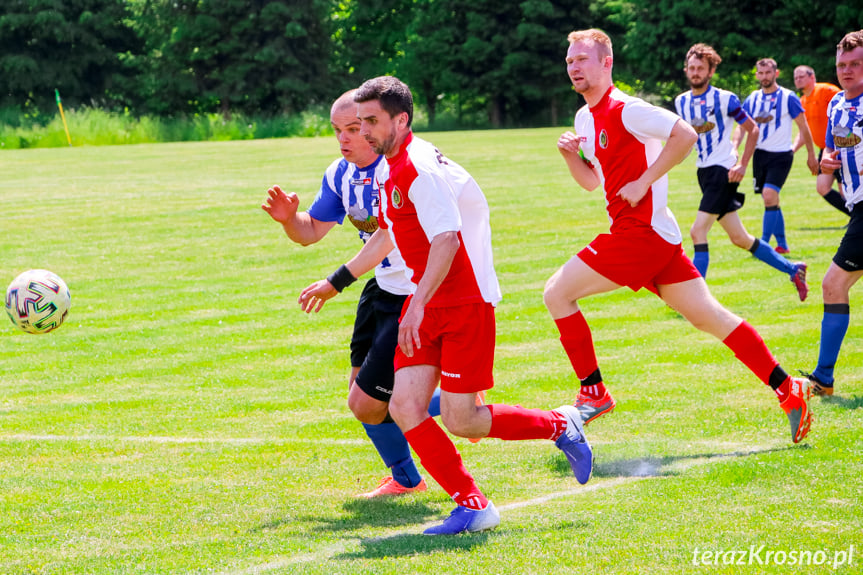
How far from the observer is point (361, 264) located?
16.7 feet

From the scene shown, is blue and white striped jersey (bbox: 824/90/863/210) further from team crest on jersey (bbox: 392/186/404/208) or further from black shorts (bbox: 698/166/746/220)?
black shorts (bbox: 698/166/746/220)

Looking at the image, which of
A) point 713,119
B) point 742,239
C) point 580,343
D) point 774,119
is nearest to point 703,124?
point 713,119

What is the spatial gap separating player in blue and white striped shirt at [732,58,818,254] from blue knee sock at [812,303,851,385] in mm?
7055

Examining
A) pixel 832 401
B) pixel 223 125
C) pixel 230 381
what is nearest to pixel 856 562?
pixel 832 401

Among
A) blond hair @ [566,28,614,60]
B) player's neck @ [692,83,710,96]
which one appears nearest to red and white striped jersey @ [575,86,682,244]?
blond hair @ [566,28,614,60]

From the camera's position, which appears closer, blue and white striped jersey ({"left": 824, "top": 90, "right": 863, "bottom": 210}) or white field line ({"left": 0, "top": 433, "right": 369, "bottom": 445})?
white field line ({"left": 0, "top": 433, "right": 369, "bottom": 445})

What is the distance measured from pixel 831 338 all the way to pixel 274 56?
54113mm

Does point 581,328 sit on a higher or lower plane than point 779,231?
higher

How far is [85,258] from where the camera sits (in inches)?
589

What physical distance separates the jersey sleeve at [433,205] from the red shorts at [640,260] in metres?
1.71

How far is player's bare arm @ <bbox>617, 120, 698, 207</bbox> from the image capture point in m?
5.68

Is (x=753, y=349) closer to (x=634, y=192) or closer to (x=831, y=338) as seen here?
(x=634, y=192)

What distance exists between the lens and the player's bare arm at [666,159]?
5680 millimetres

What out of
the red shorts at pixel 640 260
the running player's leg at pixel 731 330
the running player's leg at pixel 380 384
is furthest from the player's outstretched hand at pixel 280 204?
the running player's leg at pixel 731 330
